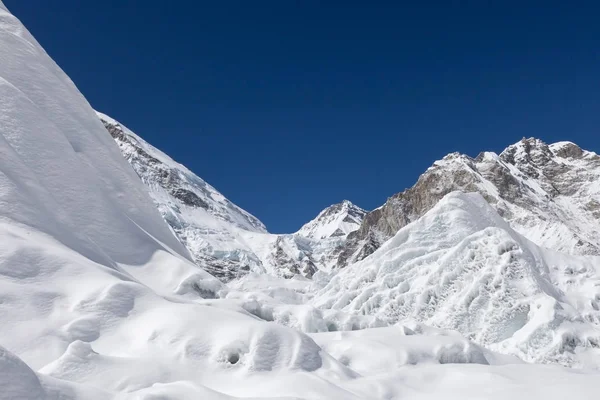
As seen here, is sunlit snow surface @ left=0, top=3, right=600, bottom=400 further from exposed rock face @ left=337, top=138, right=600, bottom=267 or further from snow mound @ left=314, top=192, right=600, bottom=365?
exposed rock face @ left=337, top=138, right=600, bottom=267

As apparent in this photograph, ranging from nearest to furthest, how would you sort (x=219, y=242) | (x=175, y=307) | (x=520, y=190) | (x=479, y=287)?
(x=175, y=307), (x=479, y=287), (x=520, y=190), (x=219, y=242)

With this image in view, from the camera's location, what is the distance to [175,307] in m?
19.0

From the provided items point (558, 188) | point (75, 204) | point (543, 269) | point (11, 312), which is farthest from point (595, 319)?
point (558, 188)

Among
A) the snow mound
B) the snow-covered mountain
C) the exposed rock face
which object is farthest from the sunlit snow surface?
the snow-covered mountain

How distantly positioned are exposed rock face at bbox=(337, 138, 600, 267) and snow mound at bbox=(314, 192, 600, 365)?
178 feet

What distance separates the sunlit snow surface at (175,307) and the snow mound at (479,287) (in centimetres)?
13

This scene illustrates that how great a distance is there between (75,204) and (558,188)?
133 m

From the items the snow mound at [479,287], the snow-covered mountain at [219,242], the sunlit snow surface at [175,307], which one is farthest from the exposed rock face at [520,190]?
the sunlit snow surface at [175,307]

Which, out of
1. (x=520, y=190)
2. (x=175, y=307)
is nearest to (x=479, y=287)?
(x=175, y=307)

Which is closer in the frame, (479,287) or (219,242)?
(479,287)

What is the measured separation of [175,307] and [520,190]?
116320 millimetres

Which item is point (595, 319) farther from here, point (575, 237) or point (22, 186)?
point (575, 237)

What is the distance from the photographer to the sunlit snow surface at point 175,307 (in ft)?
49.2

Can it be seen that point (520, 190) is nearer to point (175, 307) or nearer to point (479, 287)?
point (479, 287)
